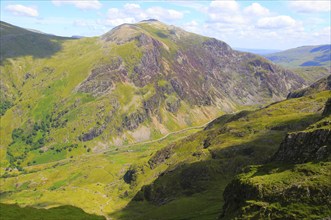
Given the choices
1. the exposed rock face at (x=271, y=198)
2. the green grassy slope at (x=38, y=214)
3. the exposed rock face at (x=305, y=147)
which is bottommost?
the green grassy slope at (x=38, y=214)

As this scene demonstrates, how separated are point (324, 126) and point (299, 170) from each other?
2578cm

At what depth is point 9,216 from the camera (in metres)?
128

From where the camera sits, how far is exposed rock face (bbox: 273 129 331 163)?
320 feet

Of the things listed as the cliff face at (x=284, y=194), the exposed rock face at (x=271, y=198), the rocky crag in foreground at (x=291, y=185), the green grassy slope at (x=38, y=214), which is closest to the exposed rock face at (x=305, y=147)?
the rocky crag in foreground at (x=291, y=185)

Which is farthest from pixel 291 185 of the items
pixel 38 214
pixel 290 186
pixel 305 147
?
pixel 38 214

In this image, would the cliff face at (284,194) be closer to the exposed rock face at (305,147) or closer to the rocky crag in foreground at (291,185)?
the rocky crag in foreground at (291,185)

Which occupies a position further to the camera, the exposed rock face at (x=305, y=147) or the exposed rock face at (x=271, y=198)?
the exposed rock face at (x=305, y=147)

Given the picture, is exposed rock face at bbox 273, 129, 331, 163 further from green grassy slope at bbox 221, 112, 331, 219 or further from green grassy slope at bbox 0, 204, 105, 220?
green grassy slope at bbox 0, 204, 105, 220

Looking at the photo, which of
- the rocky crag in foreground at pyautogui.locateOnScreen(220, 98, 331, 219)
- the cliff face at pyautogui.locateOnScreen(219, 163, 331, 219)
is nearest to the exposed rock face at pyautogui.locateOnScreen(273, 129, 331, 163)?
the rocky crag in foreground at pyautogui.locateOnScreen(220, 98, 331, 219)

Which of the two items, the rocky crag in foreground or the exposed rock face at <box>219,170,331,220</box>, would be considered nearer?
the exposed rock face at <box>219,170,331,220</box>

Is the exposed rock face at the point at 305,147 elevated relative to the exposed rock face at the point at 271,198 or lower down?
elevated

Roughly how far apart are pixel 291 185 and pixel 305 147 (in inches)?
1009

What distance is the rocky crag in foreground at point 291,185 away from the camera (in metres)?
79.4

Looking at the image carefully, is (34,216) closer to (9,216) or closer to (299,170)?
(9,216)
